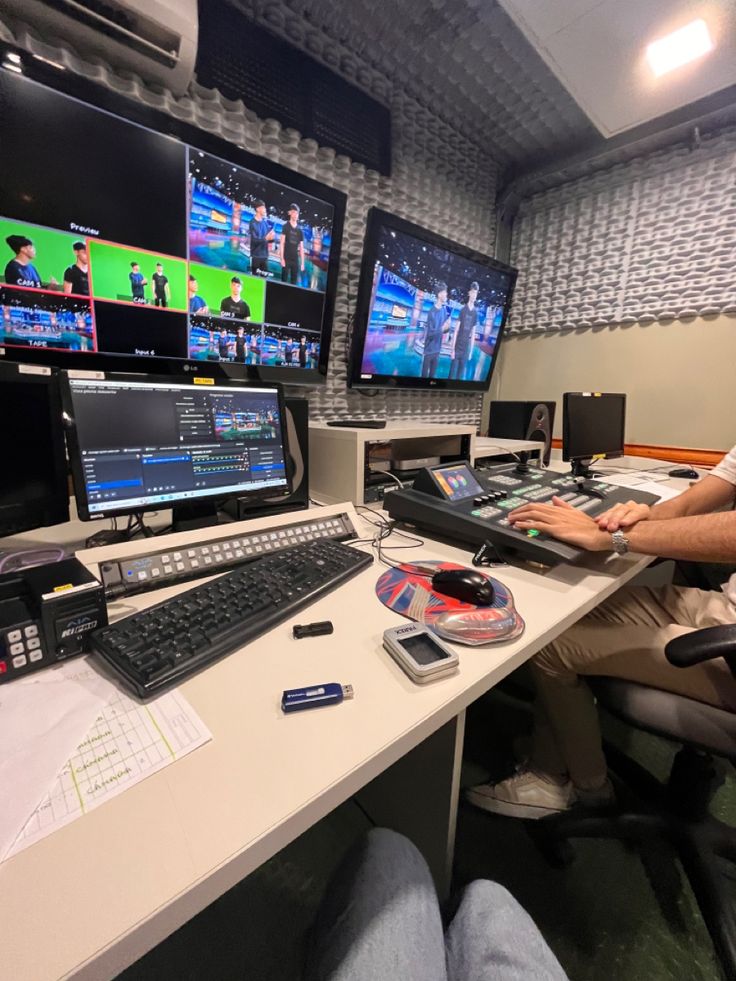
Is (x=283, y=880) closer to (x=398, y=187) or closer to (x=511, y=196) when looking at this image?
(x=398, y=187)

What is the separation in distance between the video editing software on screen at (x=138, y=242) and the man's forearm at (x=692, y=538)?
136 centimetres

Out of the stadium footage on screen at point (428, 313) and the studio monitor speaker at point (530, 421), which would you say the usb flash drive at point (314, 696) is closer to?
the stadium footage on screen at point (428, 313)

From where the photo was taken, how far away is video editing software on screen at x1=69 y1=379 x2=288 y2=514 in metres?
0.83

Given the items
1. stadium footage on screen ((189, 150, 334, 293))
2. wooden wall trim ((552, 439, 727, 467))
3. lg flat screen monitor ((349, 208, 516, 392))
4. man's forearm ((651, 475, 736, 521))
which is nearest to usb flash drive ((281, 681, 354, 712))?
man's forearm ((651, 475, 736, 521))

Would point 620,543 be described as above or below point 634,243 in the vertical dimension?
below

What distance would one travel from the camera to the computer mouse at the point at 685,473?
1.95 metres

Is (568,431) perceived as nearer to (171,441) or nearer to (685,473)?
(685,473)

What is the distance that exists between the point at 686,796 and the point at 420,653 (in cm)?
90

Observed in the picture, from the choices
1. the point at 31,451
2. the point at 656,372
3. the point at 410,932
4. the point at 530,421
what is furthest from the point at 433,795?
the point at 656,372

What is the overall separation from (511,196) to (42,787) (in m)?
3.30

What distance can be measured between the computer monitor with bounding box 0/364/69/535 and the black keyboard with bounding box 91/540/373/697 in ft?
1.17

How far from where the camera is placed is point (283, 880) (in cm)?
96

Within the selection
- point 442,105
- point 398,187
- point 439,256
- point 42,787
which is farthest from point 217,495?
Result: point 442,105

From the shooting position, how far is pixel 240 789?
0.40 metres
